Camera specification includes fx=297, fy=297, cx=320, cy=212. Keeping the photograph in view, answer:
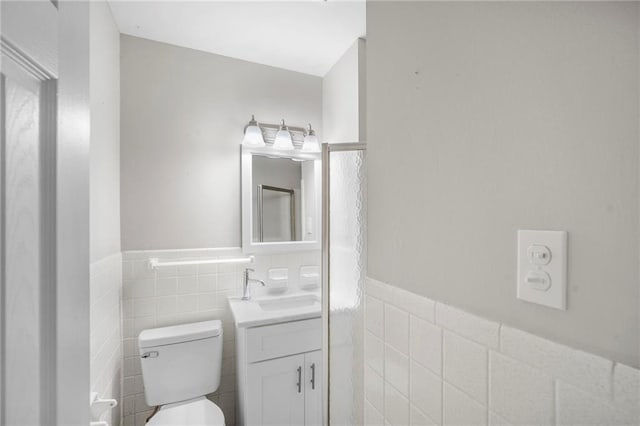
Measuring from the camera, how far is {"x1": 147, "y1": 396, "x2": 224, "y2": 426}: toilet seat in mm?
1412

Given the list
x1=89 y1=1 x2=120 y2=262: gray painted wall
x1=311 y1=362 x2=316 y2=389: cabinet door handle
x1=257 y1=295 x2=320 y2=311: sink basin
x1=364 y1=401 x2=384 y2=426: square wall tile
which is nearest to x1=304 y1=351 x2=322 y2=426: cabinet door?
x1=311 y1=362 x2=316 y2=389: cabinet door handle

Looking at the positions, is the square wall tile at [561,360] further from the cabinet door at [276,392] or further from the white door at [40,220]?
the cabinet door at [276,392]

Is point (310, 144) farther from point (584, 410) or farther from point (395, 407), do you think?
point (584, 410)

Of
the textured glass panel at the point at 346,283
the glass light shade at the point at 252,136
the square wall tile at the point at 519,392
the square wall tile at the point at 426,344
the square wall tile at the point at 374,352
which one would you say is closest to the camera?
the square wall tile at the point at 519,392

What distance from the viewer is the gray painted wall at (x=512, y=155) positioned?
14.7 inches

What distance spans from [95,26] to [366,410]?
5.78ft

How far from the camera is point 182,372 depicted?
1553 millimetres

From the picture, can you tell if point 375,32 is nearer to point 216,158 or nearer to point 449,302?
point 449,302

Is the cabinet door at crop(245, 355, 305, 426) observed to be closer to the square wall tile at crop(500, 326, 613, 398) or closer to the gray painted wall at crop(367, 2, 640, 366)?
the gray painted wall at crop(367, 2, 640, 366)

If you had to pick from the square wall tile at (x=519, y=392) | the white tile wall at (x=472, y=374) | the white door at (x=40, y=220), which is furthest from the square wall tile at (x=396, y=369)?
the white door at (x=40, y=220)

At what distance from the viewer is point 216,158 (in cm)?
188

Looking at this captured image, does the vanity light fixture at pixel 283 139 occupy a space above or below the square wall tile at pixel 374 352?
above

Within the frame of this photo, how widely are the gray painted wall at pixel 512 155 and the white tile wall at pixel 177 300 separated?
135 centimetres

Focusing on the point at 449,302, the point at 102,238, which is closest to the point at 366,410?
the point at 449,302
